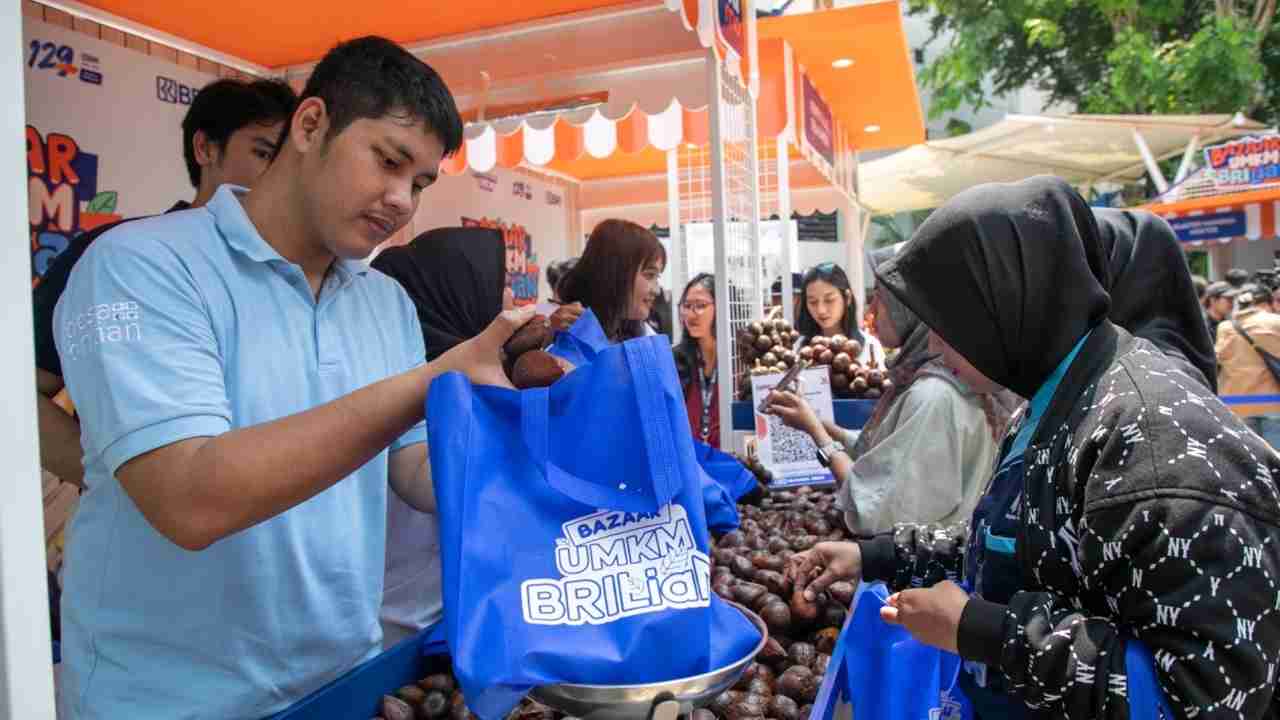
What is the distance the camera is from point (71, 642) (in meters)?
1.36

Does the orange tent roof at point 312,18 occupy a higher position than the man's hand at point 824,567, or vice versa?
the orange tent roof at point 312,18

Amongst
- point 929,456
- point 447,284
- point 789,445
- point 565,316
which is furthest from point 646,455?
point 789,445

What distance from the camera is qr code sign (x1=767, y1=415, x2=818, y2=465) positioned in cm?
376

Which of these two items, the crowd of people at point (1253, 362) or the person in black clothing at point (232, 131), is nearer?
the person in black clothing at point (232, 131)

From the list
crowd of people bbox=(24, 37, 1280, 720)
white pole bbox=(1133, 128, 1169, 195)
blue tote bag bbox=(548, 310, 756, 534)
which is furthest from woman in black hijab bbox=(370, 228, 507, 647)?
white pole bbox=(1133, 128, 1169, 195)

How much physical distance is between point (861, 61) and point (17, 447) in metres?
7.87

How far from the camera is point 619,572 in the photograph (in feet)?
3.58

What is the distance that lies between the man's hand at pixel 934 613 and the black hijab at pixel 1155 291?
0.85 m

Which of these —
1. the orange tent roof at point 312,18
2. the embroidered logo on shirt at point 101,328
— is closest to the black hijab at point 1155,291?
the embroidered logo on shirt at point 101,328

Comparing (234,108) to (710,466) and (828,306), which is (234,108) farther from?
(828,306)

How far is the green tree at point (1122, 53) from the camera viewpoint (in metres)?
16.8

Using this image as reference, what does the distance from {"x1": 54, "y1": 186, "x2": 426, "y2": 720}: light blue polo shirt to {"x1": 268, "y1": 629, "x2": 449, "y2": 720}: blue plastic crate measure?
0.05 meters

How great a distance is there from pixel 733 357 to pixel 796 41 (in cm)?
299

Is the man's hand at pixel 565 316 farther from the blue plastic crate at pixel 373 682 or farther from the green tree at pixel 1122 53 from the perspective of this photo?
the green tree at pixel 1122 53
